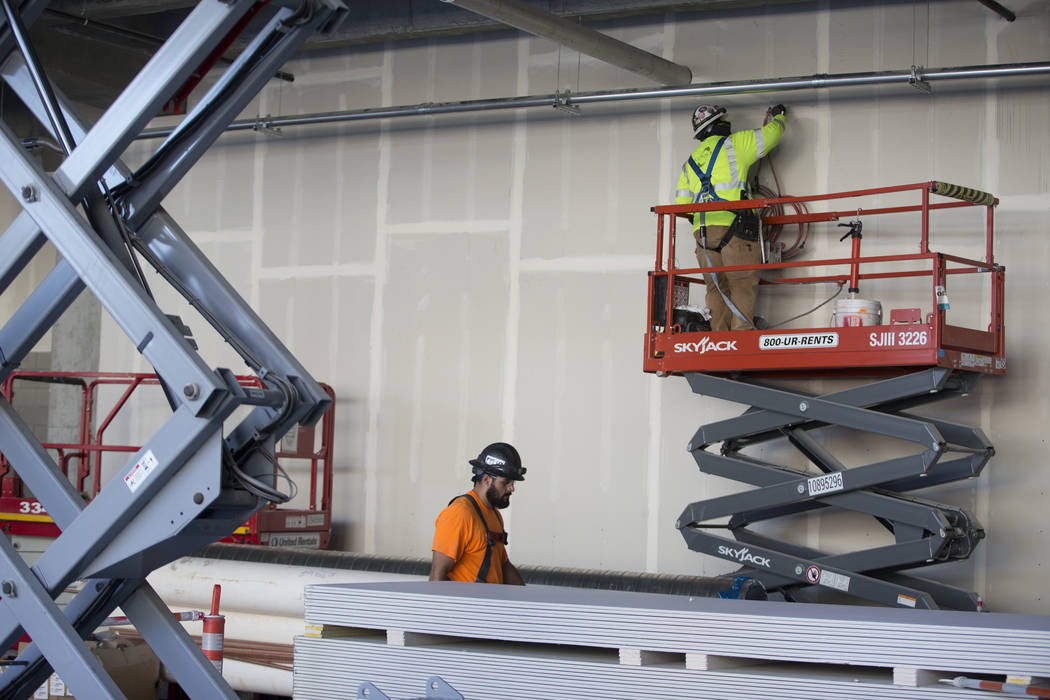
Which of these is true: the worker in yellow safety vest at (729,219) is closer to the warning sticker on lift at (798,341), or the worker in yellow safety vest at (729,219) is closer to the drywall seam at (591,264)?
the warning sticker on lift at (798,341)

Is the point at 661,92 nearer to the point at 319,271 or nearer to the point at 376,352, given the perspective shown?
the point at 376,352

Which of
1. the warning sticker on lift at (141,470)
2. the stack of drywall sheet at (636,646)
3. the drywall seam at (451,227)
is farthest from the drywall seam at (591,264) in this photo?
the warning sticker on lift at (141,470)

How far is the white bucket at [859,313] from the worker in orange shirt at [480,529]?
3.81m

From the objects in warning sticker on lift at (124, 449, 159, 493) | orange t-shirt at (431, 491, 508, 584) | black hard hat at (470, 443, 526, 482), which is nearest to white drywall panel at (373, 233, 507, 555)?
black hard hat at (470, 443, 526, 482)

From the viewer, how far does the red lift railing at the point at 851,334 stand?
9266mm

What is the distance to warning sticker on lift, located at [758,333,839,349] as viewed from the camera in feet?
31.6

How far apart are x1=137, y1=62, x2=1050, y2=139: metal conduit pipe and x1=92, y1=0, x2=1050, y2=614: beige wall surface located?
1.64ft

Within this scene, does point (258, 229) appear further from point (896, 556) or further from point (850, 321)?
point (896, 556)

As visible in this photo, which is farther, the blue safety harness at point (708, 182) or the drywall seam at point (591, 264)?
the drywall seam at point (591, 264)

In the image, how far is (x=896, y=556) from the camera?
934cm

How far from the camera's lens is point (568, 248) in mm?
12562

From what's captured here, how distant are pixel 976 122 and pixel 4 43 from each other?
8357mm

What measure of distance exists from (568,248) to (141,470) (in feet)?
26.0

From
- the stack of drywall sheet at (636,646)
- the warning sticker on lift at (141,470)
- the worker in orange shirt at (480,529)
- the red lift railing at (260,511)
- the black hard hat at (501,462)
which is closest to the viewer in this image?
the stack of drywall sheet at (636,646)
